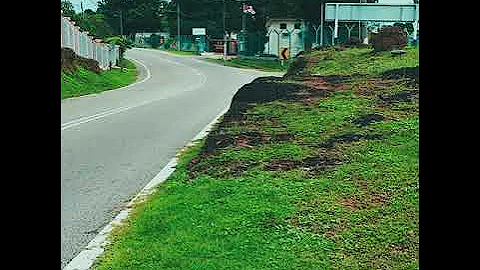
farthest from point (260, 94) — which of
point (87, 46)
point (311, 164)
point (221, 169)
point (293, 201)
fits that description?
point (87, 46)

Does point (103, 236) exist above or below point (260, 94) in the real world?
below

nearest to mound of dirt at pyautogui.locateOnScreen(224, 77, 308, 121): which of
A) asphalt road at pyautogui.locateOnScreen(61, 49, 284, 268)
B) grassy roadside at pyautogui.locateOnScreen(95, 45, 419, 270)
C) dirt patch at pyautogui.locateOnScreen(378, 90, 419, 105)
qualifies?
asphalt road at pyautogui.locateOnScreen(61, 49, 284, 268)

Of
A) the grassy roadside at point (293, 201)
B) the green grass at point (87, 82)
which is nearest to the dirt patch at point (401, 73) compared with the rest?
the grassy roadside at point (293, 201)

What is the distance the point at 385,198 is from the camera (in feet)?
18.3

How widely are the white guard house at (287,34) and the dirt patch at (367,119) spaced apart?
32.7m

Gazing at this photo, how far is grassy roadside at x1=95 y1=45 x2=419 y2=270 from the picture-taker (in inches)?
179

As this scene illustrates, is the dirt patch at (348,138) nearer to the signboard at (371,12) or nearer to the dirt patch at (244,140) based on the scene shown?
the dirt patch at (244,140)

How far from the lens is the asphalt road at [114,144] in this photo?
22.2 ft

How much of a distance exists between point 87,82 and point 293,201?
2388 cm

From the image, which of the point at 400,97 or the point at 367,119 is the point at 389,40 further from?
the point at 367,119

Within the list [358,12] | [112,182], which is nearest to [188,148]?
[112,182]

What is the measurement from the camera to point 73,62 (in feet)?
95.0

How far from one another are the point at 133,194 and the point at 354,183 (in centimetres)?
252
